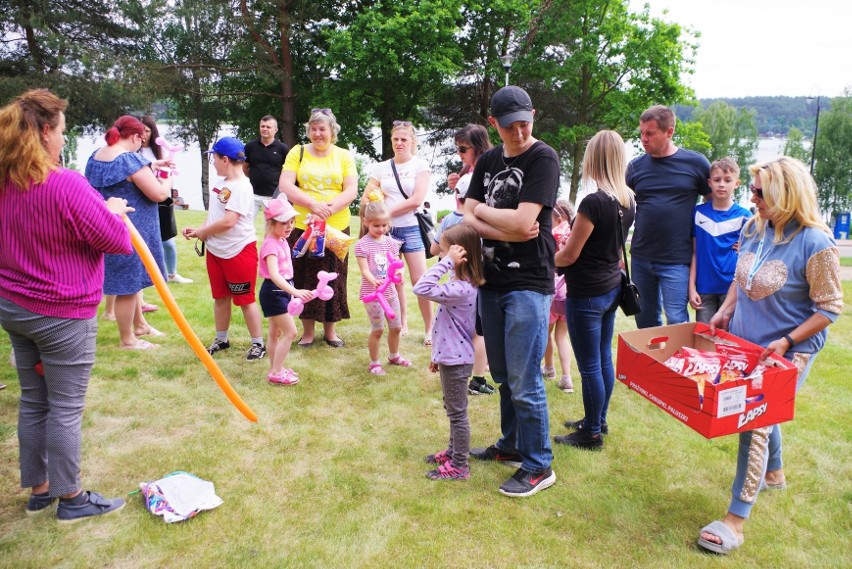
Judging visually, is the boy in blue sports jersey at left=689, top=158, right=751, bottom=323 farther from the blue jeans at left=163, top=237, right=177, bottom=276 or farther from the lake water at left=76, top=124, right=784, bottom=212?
the lake water at left=76, top=124, right=784, bottom=212

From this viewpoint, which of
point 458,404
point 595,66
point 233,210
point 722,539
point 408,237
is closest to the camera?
point 722,539

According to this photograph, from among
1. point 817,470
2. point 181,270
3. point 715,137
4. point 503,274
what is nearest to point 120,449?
point 503,274

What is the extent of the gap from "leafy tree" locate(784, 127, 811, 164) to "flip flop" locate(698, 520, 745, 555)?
62.1 meters

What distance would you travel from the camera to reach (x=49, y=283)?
272 centimetres

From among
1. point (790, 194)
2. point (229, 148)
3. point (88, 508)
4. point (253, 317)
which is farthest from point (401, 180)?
point (88, 508)

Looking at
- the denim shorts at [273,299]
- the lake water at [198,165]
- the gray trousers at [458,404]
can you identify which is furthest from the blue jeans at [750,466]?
the lake water at [198,165]

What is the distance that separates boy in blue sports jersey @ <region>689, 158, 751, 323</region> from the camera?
4.13 m

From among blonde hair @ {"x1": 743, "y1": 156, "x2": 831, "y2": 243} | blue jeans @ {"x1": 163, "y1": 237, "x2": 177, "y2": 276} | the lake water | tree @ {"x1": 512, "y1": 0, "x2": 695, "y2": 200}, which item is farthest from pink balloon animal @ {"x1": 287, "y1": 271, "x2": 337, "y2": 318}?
tree @ {"x1": 512, "y1": 0, "x2": 695, "y2": 200}

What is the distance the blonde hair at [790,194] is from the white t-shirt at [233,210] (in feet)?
12.0

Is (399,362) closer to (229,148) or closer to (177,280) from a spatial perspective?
(229,148)

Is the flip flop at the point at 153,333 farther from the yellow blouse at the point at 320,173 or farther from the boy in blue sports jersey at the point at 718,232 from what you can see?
the boy in blue sports jersey at the point at 718,232

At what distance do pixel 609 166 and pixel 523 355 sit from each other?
46.7 inches

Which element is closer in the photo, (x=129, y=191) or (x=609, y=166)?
(x=609, y=166)

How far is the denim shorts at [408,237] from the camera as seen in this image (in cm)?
557
